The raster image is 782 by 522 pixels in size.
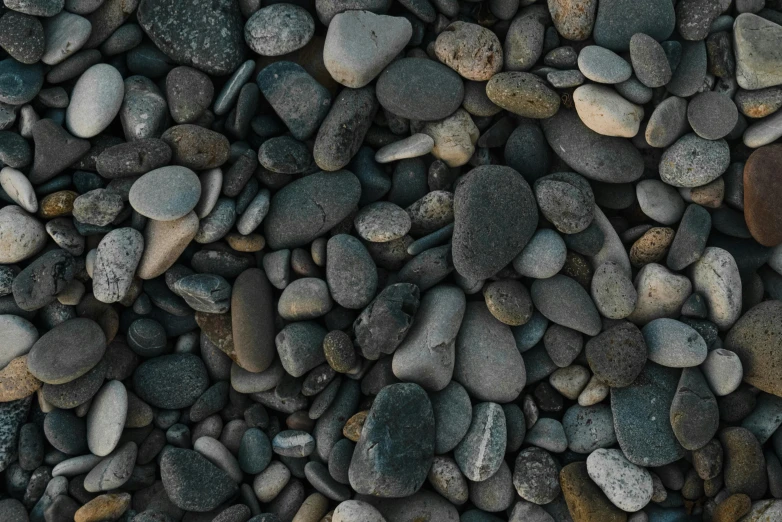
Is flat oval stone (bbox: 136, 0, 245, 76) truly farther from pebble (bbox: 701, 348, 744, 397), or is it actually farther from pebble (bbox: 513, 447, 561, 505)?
pebble (bbox: 701, 348, 744, 397)

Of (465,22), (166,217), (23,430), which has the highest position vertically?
(465,22)

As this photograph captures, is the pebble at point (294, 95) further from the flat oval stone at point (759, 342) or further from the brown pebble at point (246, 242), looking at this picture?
the flat oval stone at point (759, 342)

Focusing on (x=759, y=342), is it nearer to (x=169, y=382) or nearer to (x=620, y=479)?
(x=620, y=479)

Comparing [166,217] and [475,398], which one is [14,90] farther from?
[475,398]

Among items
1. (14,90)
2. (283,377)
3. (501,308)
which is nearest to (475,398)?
(501,308)

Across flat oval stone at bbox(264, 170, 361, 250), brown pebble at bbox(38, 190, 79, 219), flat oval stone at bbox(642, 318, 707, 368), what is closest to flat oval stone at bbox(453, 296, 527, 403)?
flat oval stone at bbox(642, 318, 707, 368)

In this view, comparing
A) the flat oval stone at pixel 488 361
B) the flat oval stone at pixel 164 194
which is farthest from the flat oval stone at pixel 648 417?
the flat oval stone at pixel 164 194

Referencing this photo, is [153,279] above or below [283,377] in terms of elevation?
above
